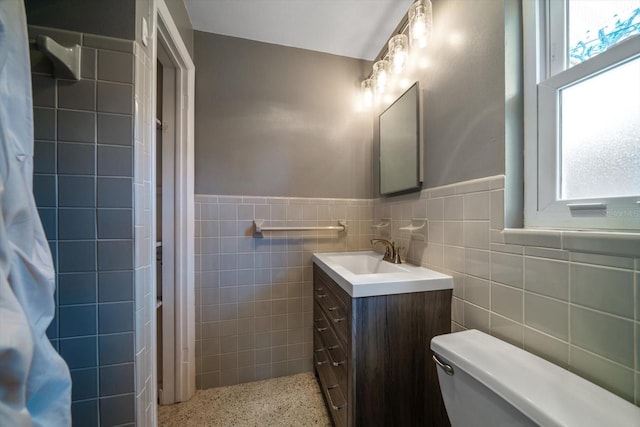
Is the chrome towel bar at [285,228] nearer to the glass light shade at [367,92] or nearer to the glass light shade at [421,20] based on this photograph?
the glass light shade at [367,92]

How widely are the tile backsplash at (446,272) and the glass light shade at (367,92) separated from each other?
0.76 m

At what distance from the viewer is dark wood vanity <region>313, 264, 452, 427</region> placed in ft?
2.68

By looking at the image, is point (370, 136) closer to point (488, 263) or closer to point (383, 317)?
point (488, 263)

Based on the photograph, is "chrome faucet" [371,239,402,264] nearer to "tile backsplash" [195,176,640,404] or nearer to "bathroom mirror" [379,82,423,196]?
"tile backsplash" [195,176,640,404]

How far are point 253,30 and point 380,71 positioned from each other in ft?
2.92

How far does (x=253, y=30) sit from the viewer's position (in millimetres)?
1424

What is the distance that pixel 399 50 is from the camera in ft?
4.00

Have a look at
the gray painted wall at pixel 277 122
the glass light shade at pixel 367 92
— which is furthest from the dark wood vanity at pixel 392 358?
the glass light shade at pixel 367 92

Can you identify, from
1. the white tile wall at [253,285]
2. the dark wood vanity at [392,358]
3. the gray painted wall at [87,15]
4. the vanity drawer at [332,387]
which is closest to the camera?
the gray painted wall at [87,15]

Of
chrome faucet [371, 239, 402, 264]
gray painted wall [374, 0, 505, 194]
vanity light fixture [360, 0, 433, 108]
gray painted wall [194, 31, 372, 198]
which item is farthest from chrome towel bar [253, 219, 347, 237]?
vanity light fixture [360, 0, 433, 108]

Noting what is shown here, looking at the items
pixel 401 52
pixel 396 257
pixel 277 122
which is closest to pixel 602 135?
pixel 396 257

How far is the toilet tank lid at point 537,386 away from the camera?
42cm

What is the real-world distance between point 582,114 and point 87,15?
1568 millimetres

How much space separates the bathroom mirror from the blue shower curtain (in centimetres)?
135
